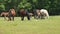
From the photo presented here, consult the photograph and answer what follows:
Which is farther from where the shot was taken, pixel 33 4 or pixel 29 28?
pixel 33 4

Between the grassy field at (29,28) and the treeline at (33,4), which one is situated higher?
the grassy field at (29,28)

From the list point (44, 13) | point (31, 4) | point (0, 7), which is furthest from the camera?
point (31, 4)

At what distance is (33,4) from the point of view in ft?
151

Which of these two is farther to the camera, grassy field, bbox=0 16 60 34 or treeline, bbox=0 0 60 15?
treeline, bbox=0 0 60 15

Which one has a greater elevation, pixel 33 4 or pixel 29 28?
pixel 29 28

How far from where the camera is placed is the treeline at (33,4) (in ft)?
145

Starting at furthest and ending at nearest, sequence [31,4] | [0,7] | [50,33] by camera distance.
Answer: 1. [31,4]
2. [0,7]
3. [50,33]

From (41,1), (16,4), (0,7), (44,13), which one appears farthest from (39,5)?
(44,13)

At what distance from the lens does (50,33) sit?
14.0 meters

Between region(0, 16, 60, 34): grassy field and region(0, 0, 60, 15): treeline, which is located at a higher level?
region(0, 16, 60, 34): grassy field

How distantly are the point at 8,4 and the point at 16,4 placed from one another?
146cm

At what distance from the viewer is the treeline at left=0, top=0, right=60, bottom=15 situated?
145ft

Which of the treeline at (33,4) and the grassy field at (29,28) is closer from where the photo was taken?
the grassy field at (29,28)

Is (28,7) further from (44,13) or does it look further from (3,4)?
(44,13)
